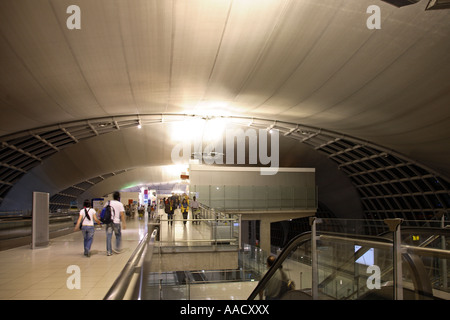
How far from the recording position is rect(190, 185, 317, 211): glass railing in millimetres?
29656

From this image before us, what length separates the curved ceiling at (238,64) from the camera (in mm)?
12523

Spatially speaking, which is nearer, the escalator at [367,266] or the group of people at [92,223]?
the escalator at [367,266]

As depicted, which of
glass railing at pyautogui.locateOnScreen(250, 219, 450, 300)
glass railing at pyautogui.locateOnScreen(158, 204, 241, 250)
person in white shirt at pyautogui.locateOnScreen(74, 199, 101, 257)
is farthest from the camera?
glass railing at pyautogui.locateOnScreen(158, 204, 241, 250)

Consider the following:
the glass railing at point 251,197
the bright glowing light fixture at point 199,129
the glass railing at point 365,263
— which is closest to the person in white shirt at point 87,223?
the glass railing at point 365,263

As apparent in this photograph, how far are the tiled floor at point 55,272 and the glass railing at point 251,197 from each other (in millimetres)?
18112

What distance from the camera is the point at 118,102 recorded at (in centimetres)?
2291

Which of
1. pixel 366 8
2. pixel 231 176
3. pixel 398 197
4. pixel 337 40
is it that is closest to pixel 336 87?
pixel 337 40

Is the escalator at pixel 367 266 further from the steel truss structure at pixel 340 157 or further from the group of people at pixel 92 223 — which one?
the steel truss structure at pixel 340 157

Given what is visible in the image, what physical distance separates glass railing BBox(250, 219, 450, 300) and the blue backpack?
532cm

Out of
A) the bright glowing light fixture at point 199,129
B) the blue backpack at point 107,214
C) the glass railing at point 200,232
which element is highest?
the bright glowing light fixture at point 199,129

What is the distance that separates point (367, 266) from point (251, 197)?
1038 inches

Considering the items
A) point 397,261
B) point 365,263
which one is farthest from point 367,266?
point 397,261

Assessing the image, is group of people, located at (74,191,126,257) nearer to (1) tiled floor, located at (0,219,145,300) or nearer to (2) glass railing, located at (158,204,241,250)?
(1) tiled floor, located at (0,219,145,300)

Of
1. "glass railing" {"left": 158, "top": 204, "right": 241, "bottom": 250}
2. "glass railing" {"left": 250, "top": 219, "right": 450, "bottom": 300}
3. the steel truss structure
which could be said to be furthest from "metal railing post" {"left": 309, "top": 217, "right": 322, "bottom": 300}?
the steel truss structure
